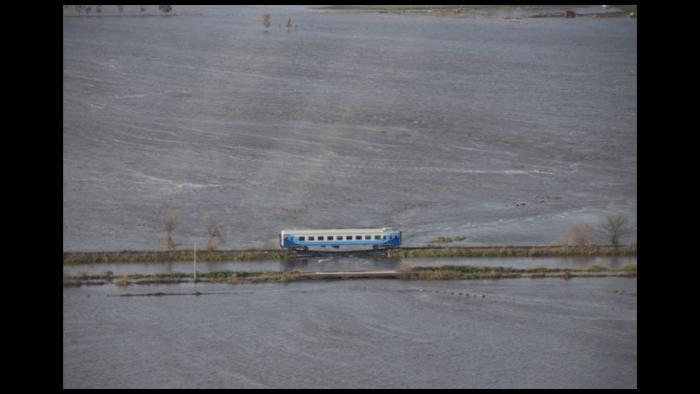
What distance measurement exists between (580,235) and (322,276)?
321cm

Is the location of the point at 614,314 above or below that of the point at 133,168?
below

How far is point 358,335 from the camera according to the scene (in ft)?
33.4

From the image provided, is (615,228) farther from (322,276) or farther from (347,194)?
(347,194)

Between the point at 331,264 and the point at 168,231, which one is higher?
the point at 168,231

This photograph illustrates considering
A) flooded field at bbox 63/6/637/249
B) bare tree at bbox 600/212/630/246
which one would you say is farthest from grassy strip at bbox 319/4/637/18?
bare tree at bbox 600/212/630/246

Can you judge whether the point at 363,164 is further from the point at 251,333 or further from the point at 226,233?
the point at 251,333

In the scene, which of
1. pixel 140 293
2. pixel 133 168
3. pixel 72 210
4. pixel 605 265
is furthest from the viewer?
pixel 133 168

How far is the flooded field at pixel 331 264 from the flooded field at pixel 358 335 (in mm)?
445

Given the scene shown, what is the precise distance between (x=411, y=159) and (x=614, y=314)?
6.19m

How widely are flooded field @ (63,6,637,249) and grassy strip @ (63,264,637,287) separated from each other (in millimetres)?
1032

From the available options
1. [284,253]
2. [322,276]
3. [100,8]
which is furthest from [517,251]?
[100,8]

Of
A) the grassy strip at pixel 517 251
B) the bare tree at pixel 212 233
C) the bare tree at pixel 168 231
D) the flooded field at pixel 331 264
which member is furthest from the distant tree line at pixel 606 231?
the bare tree at pixel 168 231

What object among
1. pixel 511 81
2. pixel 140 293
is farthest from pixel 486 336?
pixel 511 81

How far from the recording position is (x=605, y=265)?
12.2 metres
